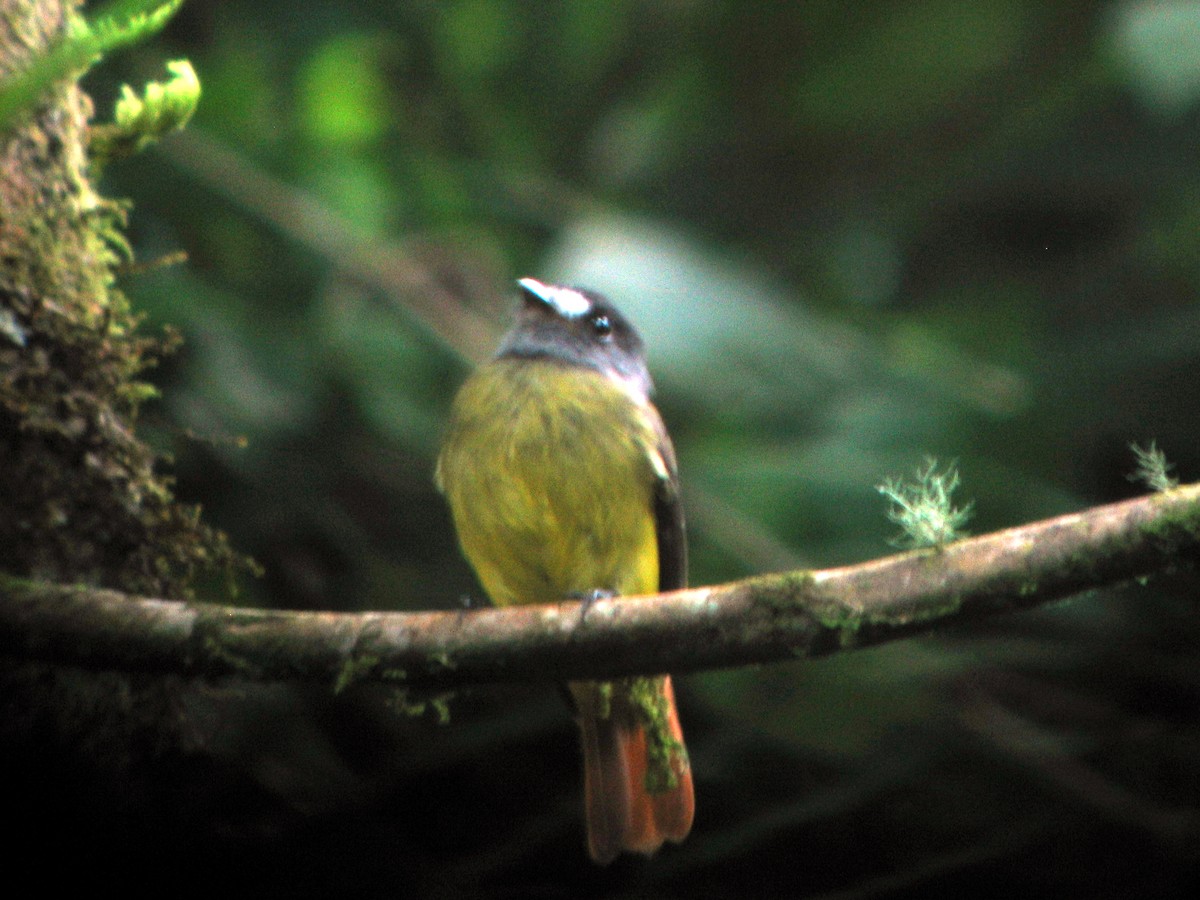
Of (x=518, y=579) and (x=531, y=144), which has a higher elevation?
(x=531, y=144)

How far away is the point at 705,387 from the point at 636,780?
1432 millimetres

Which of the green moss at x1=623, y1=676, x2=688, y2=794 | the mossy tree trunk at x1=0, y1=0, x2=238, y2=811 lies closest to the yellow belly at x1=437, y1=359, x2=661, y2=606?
the green moss at x1=623, y1=676, x2=688, y2=794

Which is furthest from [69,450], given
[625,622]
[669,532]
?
[669,532]

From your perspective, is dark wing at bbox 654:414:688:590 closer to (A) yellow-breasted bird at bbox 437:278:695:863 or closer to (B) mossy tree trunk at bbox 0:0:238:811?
(A) yellow-breasted bird at bbox 437:278:695:863

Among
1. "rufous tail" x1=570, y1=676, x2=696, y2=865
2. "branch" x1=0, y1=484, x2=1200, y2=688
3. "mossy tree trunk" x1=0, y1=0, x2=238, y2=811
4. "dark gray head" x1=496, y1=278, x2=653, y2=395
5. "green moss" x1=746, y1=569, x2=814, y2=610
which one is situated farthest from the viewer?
"dark gray head" x1=496, y1=278, x2=653, y2=395

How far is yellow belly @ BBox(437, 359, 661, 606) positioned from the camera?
3.29 m

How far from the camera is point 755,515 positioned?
156 inches

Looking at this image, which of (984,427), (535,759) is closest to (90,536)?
(535,759)

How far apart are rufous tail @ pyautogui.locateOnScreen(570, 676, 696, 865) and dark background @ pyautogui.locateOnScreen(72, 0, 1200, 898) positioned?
84 millimetres

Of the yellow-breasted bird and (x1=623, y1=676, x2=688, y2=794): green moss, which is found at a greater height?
the yellow-breasted bird

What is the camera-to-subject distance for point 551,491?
3297 millimetres

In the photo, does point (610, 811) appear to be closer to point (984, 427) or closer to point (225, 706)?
point (225, 706)

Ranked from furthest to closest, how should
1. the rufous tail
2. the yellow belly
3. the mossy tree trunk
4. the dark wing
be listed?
the dark wing < the yellow belly < the rufous tail < the mossy tree trunk

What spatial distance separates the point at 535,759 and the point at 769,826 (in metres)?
0.89
